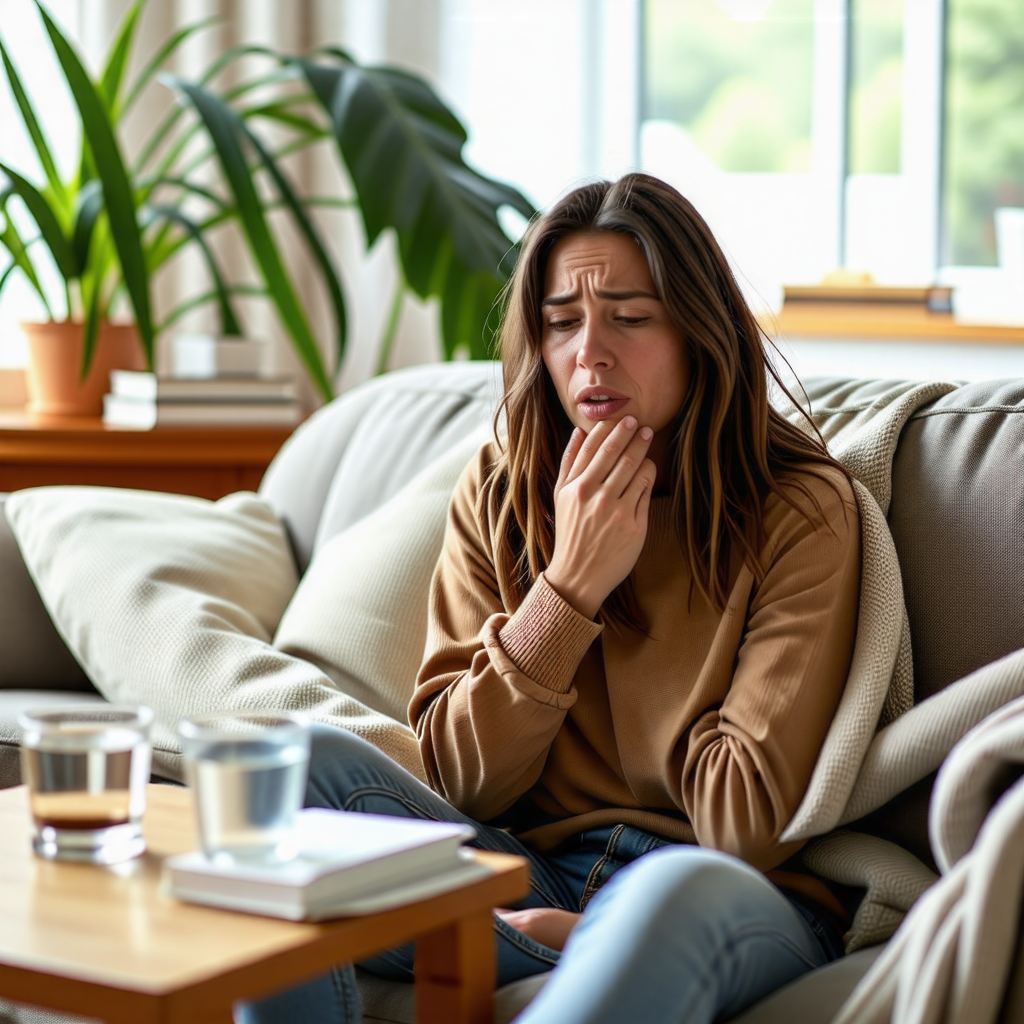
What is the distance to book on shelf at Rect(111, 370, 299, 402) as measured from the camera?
2.71 metres

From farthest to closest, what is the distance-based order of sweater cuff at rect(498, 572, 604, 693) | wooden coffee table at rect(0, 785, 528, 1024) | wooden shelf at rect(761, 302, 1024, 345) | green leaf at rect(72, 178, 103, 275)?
wooden shelf at rect(761, 302, 1024, 345) < green leaf at rect(72, 178, 103, 275) < sweater cuff at rect(498, 572, 604, 693) < wooden coffee table at rect(0, 785, 528, 1024)

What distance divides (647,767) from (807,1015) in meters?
0.37

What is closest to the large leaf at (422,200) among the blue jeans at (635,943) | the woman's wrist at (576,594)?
the woman's wrist at (576,594)

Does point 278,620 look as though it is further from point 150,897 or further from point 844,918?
point 150,897

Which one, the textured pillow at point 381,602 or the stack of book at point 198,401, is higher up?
the stack of book at point 198,401

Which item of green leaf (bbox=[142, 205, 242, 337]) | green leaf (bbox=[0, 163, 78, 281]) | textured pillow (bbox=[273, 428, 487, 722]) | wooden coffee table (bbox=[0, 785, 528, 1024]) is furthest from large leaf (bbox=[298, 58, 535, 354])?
wooden coffee table (bbox=[0, 785, 528, 1024])

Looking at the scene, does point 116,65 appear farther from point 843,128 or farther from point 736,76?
point 843,128

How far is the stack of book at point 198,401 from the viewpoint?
271cm

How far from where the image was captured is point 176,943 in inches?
34.7

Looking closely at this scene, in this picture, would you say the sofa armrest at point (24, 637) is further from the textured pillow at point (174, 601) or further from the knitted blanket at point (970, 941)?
the knitted blanket at point (970, 941)

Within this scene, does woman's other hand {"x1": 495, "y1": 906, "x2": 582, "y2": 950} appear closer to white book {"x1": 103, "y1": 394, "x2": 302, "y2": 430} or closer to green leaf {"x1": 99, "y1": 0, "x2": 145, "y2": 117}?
white book {"x1": 103, "y1": 394, "x2": 302, "y2": 430}

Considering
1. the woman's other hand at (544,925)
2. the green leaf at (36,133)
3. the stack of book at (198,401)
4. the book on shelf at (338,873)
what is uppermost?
the green leaf at (36,133)

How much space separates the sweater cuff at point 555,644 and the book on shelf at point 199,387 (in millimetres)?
1459

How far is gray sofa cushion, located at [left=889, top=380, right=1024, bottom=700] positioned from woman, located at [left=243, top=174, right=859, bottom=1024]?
11 centimetres
